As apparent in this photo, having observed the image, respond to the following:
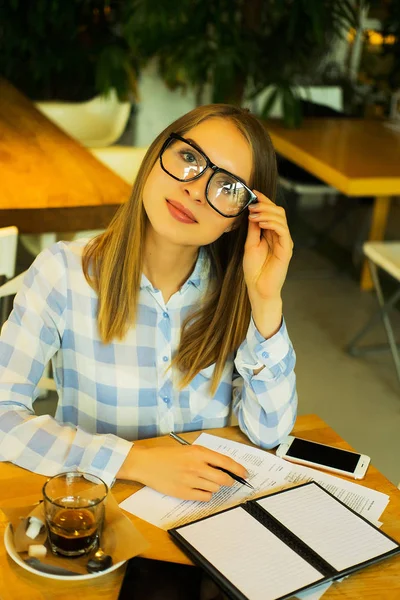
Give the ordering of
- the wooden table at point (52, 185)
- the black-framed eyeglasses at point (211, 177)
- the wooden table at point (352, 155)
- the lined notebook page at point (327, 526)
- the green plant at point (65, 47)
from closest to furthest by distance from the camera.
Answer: the lined notebook page at point (327, 526)
the black-framed eyeglasses at point (211, 177)
the wooden table at point (52, 185)
the wooden table at point (352, 155)
the green plant at point (65, 47)

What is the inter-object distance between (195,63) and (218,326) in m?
3.34

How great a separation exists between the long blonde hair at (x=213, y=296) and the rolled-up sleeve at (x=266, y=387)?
64 mm

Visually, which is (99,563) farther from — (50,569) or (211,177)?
(211,177)

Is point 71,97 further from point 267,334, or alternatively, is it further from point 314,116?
point 267,334

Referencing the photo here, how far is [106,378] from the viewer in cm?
160

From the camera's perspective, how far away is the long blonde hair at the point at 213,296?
1515 mm

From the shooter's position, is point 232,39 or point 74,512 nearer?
point 74,512

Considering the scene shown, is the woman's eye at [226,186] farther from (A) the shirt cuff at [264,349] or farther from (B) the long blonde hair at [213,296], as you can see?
(A) the shirt cuff at [264,349]

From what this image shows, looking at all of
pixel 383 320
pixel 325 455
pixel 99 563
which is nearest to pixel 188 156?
pixel 325 455

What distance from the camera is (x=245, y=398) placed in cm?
157

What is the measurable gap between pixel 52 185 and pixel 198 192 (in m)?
1.33

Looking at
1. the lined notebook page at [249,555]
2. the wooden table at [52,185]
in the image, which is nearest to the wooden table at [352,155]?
the wooden table at [52,185]

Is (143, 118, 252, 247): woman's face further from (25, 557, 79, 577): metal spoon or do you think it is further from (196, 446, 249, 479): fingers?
(25, 557, 79, 577): metal spoon

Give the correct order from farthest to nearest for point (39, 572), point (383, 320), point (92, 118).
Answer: point (92, 118) < point (383, 320) < point (39, 572)
